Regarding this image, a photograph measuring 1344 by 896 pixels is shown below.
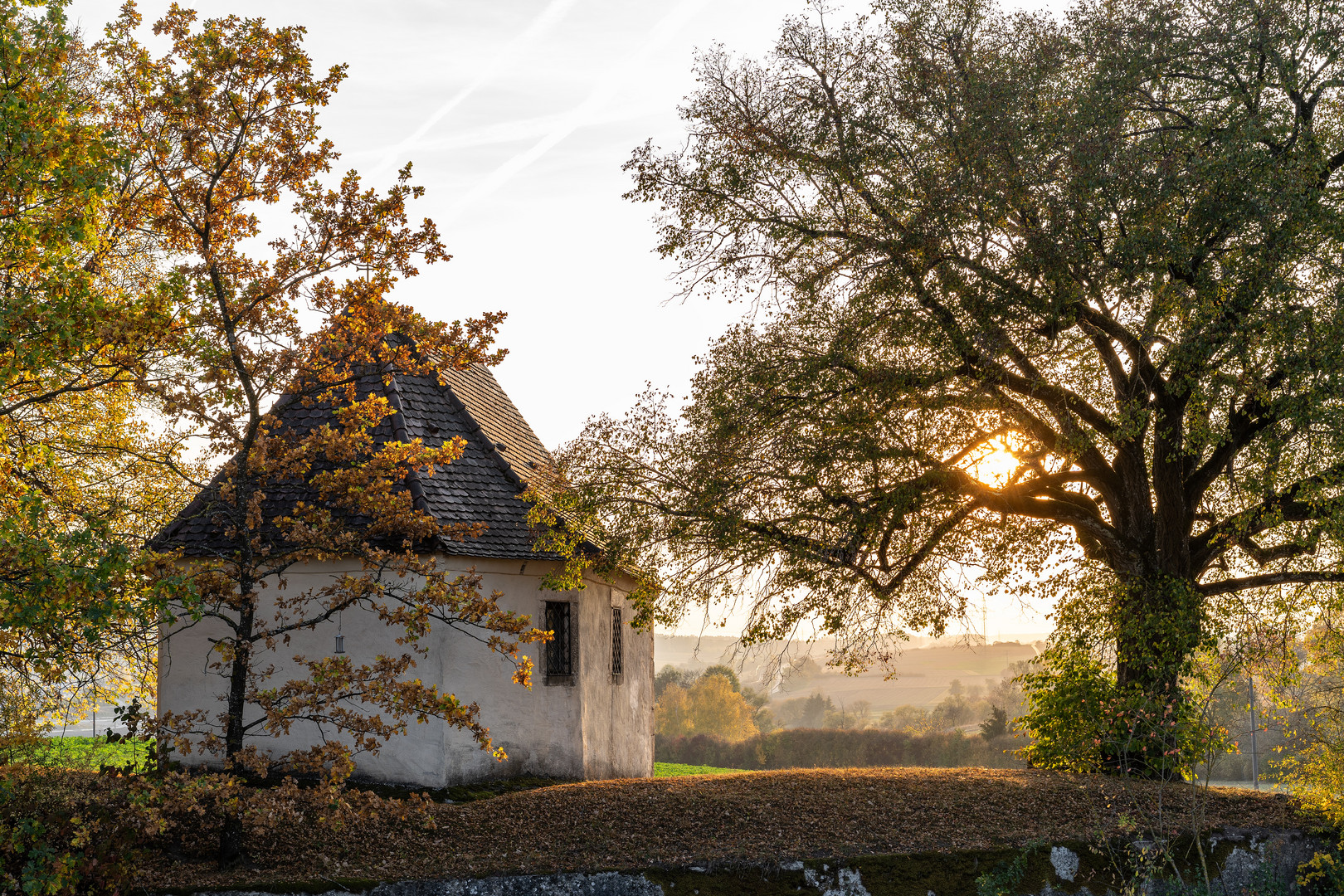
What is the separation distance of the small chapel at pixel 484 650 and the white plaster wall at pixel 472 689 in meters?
0.02

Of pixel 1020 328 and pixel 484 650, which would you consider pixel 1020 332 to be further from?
pixel 484 650

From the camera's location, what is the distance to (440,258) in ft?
33.2

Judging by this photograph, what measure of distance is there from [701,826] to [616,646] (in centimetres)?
756

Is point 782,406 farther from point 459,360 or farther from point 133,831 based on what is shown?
point 133,831

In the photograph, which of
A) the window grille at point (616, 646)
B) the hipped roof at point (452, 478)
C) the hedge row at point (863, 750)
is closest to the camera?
the hipped roof at point (452, 478)

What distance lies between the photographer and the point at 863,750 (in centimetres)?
3841

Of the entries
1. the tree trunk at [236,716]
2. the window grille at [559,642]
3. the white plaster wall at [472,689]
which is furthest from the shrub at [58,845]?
the window grille at [559,642]

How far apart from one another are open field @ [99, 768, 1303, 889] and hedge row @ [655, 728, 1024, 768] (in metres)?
23.9

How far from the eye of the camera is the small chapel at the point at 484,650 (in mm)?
13812

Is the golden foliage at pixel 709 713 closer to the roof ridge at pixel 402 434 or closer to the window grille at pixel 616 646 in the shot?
the window grille at pixel 616 646

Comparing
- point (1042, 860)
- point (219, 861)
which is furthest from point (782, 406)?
point (219, 861)

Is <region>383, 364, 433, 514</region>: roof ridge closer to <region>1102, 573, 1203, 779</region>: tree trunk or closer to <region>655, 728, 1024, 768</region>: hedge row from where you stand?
<region>1102, 573, 1203, 779</region>: tree trunk

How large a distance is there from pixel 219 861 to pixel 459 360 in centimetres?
546

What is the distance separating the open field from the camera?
9.69m
